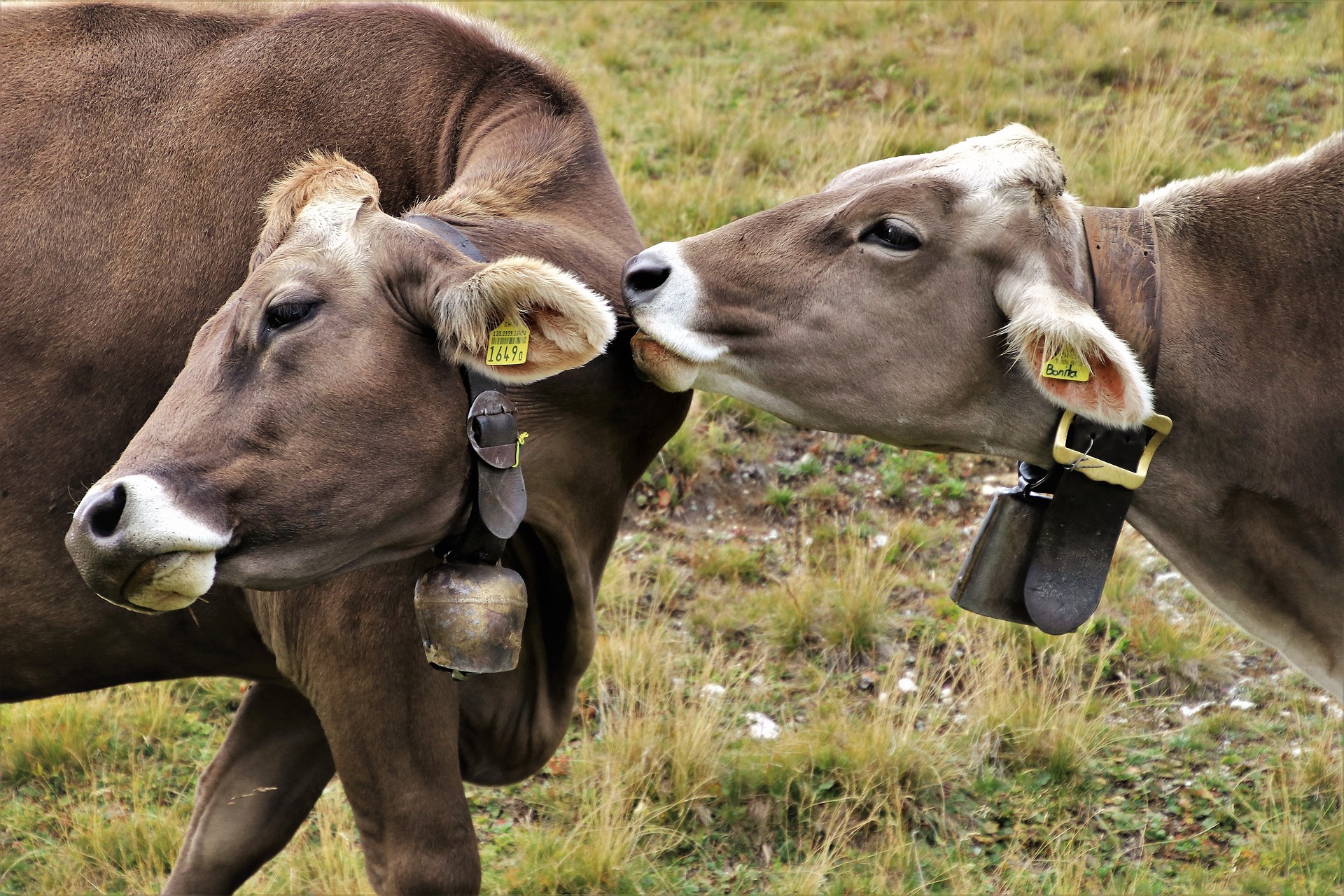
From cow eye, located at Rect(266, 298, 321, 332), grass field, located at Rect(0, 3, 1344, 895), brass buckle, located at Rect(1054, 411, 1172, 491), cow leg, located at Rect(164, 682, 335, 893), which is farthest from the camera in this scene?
grass field, located at Rect(0, 3, 1344, 895)

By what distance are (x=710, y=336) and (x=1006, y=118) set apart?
540 cm

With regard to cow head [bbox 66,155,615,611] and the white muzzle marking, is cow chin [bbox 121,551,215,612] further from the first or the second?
the white muzzle marking

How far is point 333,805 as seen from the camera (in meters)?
4.38

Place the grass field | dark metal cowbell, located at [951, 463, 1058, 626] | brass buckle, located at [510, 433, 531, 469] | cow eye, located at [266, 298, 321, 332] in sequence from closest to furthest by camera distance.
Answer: cow eye, located at [266, 298, 321, 332]
brass buckle, located at [510, 433, 531, 469]
dark metal cowbell, located at [951, 463, 1058, 626]
the grass field

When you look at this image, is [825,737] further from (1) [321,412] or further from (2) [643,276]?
(1) [321,412]

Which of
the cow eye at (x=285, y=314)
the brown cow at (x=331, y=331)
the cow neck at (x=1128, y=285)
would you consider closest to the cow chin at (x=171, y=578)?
the brown cow at (x=331, y=331)

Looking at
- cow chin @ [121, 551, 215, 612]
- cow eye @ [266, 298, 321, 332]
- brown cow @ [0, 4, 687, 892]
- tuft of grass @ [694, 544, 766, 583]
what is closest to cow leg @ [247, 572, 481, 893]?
brown cow @ [0, 4, 687, 892]

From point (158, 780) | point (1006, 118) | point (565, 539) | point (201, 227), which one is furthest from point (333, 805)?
point (1006, 118)

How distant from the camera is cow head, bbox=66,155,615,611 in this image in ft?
7.67

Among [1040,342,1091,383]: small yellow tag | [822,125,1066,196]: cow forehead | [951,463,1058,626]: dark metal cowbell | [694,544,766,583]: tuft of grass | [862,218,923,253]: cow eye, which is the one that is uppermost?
[822,125,1066,196]: cow forehead

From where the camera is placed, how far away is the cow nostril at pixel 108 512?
7.50 ft

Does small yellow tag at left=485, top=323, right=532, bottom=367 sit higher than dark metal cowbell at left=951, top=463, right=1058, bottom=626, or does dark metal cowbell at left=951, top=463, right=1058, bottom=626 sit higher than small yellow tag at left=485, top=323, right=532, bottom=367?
small yellow tag at left=485, top=323, right=532, bottom=367

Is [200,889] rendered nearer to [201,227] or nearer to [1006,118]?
[201,227]

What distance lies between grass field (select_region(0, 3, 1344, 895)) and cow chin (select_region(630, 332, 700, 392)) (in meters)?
1.84
